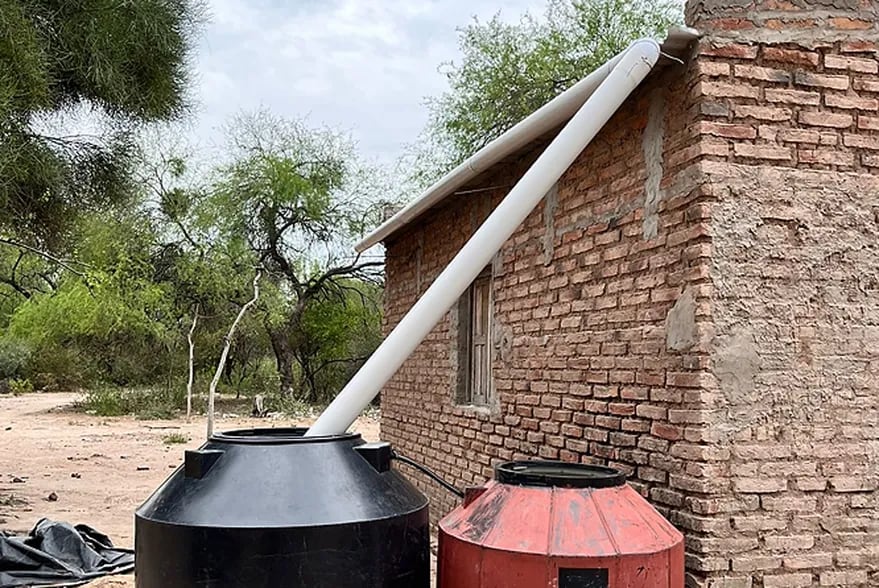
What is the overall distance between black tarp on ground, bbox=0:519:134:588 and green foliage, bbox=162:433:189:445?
33.1 ft

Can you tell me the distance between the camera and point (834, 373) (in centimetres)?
390

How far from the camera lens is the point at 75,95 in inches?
373

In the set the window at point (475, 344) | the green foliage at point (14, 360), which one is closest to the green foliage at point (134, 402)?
the green foliage at point (14, 360)

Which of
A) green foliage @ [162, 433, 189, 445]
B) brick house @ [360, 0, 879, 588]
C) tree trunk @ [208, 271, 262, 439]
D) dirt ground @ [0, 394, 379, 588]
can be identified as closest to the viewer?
brick house @ [360, 0, 879, 588]

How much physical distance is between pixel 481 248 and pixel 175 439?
15.5 metres

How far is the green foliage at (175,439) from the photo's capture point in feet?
57.2

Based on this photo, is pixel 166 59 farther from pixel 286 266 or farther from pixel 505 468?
pixel 286 266

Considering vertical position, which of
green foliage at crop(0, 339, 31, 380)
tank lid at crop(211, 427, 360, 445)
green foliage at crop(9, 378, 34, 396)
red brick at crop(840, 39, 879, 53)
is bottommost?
green foliage at crop(9, 378, 34, 396)

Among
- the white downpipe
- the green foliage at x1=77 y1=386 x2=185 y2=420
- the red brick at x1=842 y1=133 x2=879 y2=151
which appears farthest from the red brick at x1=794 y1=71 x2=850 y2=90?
the green foliage at x1=77 y1=386 x2=185 y2=420

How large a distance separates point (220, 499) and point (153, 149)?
2448 cm

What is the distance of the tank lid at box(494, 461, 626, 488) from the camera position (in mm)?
3088

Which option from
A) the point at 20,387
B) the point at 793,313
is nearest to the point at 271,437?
the point at 793,313

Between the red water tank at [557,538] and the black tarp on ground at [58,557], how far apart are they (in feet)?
14.9

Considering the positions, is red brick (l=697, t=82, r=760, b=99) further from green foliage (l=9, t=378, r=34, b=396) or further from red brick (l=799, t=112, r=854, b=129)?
green foliage (l=9, t=378, r=34, b=396)
